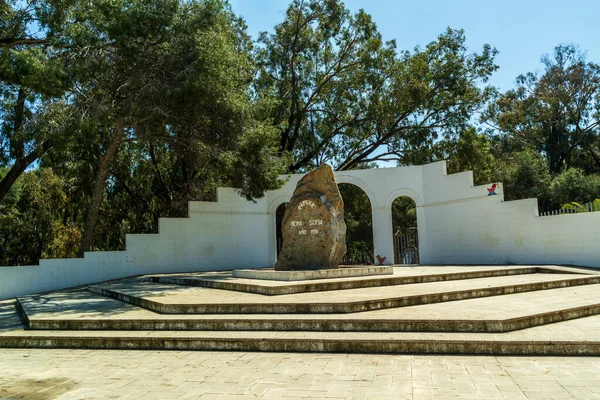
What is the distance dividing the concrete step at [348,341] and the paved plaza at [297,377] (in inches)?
6.5

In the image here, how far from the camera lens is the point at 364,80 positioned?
794 inches

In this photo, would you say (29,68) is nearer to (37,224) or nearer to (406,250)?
(37,224)

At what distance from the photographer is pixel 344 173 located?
1805 cm

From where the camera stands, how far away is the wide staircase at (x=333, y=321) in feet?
18.5

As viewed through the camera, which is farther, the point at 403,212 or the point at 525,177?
the point at 403,212

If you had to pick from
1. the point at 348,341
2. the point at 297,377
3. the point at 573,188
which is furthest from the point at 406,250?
the point at 297,377

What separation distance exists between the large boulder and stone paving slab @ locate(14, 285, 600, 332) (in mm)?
3833

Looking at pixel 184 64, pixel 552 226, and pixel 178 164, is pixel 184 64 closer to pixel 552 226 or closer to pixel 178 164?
pixel 178 164

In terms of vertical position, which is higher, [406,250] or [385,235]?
[385,235]

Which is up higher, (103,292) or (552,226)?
(552,226)

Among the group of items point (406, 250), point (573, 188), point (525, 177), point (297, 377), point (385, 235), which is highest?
point (525, 177)

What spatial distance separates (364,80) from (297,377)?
17.2m

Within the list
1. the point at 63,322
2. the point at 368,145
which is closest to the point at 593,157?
the point at 368,145

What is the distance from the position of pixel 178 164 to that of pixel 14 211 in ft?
23.5
